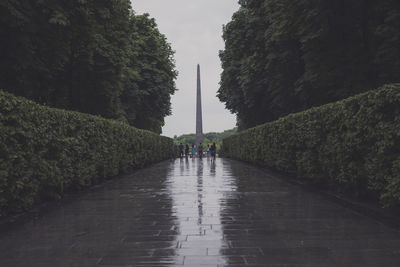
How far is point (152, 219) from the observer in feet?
22.3

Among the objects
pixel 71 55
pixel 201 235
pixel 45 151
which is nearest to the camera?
pixel 201 235

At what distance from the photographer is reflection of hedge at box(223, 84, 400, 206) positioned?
22.3 feet

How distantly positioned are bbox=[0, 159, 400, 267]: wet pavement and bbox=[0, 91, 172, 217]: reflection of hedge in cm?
66

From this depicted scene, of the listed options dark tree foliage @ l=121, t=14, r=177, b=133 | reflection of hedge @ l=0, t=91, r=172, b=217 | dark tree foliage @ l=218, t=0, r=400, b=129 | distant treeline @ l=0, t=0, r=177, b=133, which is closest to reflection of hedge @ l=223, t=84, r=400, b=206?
dark tree foliage @ l=218, t=0, r=400, b=129

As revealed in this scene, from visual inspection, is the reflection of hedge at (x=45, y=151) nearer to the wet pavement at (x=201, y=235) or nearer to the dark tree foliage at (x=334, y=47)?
the wet pavement at (x=201, y=235)

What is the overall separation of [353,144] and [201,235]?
471 cm

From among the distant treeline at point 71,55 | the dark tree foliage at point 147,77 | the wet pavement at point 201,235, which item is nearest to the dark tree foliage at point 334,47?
the wet pavement at point 201,235

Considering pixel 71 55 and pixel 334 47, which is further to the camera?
pixel 71 55

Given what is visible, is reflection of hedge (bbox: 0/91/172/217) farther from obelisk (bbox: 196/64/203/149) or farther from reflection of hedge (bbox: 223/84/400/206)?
obelisk (bbox: 196/64/203/149)

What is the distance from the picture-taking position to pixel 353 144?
27.3 feet

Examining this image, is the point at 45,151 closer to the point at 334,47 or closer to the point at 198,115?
the point at 334,47

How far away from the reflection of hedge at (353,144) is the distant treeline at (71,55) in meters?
10.4

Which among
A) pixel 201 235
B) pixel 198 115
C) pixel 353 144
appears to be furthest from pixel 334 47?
pixel 198 115

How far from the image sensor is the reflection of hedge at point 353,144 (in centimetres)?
679
